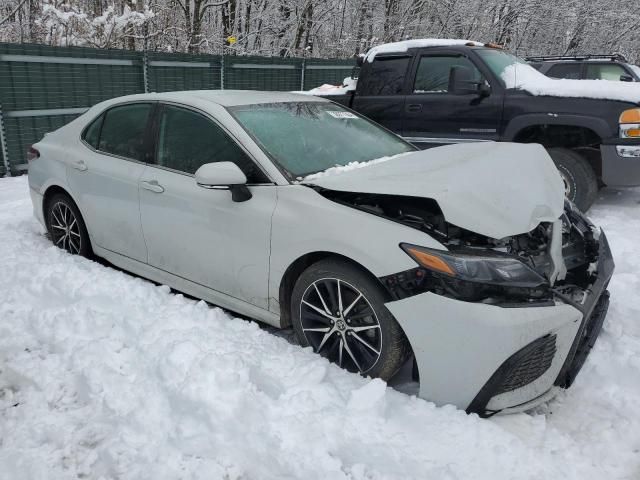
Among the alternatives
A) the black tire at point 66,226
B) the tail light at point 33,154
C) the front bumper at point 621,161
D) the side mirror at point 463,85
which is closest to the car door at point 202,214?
the black tire at point 66,226

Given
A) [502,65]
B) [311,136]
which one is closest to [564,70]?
[502,65]

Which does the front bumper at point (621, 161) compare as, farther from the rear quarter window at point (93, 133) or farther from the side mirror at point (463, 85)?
the rear quarter window at point (93, 133)

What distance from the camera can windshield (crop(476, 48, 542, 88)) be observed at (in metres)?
6.23

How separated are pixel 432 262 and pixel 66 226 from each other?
3.33 meters

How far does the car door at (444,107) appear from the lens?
6.24 meters

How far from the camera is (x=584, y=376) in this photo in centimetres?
290

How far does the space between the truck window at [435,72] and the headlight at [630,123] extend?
184cm

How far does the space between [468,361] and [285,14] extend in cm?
1805

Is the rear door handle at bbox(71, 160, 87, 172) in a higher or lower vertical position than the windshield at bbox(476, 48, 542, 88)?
lower

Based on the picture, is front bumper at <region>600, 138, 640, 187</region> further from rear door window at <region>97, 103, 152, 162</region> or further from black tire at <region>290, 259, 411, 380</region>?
rear door window at <region>97, 103, 152, 162</region>

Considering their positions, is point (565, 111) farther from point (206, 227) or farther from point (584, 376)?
point (206, 227)

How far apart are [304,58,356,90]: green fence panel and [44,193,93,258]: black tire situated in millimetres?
10856

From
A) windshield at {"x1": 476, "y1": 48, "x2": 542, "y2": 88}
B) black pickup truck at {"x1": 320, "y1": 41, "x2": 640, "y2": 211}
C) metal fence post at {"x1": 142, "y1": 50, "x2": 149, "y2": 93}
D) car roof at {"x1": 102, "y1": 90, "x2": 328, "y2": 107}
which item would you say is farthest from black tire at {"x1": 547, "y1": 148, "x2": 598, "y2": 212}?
metal fence post at {"x1": 142, "y1": 50, "x2": 149, "y2": 93}

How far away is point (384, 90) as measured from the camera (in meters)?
6.97
